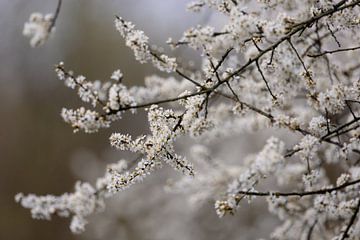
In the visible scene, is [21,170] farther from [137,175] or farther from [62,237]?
[137,175]

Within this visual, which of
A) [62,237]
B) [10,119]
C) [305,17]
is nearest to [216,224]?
[62,237]

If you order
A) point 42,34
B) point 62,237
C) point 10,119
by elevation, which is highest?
point 10,119

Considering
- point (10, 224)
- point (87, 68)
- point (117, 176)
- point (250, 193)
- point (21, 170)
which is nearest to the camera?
point (250, 193)

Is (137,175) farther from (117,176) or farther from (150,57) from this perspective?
(150,57)

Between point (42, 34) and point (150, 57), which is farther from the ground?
point (42, 34)

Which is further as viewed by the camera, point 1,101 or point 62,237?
point 1,101

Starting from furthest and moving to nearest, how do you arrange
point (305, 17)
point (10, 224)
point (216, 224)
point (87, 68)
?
point (87, 68), point (10, 224), point (216, 224), point (305, 17)

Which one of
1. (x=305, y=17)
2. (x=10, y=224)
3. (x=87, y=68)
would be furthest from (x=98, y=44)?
(x=305, y=17)
